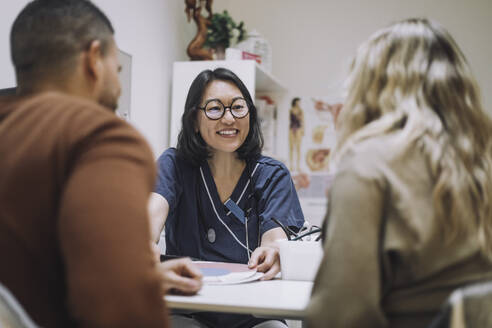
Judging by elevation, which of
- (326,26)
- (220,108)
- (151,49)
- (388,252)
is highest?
(326,26)

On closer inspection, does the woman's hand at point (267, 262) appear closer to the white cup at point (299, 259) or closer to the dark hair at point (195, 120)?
the white cup at point (299, 259)

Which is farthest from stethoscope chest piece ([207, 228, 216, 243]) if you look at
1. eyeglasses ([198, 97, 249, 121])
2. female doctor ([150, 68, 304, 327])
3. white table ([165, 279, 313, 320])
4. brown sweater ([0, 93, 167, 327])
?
brown sweater ([0, 93, 167, 327])

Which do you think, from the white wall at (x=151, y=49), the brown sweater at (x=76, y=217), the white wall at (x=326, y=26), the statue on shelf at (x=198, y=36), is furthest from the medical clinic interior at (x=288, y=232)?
the white wall at (x=326, y=26)

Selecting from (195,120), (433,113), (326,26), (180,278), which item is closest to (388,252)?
(433,113)

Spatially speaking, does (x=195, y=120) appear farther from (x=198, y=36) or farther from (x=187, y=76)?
(x=198, y=36)

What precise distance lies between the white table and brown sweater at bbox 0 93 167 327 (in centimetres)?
30

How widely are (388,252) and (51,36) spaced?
0.65 m

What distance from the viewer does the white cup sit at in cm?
121

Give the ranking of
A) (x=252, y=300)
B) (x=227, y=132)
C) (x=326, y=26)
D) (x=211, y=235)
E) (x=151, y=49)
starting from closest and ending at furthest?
(x=252, y=300) < (x=211, y=235) < (x=227, y=132) < (x=151, y=49) < (x=326, y=26)

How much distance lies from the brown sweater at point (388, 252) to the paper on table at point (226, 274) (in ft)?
1.34

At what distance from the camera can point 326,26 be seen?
131 inches

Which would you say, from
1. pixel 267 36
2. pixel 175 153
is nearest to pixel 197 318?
pixel 175 153

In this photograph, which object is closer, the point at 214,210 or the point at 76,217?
the point at 76,217

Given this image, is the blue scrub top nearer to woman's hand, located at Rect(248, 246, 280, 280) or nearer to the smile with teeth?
the smile with teeth
